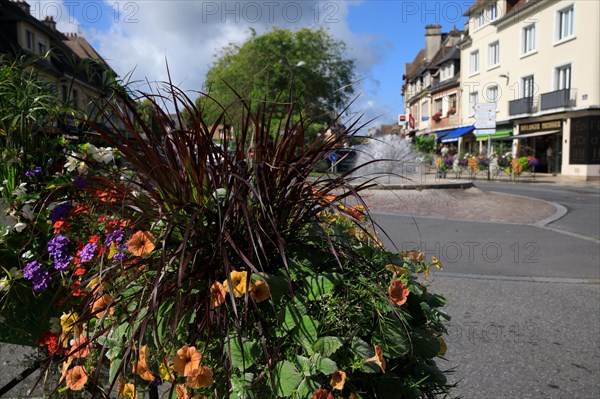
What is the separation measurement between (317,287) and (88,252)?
0.77 meters

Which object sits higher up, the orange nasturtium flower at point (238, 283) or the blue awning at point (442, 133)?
the blue awning at point (442, 133)

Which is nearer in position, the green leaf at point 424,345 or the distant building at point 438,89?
the green leaf at point 424,345

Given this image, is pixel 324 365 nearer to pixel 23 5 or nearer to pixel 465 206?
pixel 465 206

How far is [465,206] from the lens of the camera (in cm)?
1205

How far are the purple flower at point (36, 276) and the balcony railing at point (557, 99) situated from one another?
31501mm

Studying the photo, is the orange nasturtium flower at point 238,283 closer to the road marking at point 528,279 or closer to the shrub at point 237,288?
the shrub at point 237,288

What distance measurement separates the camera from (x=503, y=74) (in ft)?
114

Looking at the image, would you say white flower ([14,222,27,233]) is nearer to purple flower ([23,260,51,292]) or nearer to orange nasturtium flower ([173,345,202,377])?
purple flower ([23,260,51,292])

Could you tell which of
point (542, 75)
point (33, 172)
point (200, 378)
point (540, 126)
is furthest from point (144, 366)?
point (540, 126)

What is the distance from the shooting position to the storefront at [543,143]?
31125 mm

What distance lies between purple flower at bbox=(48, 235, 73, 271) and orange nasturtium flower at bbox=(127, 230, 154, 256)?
40 cm

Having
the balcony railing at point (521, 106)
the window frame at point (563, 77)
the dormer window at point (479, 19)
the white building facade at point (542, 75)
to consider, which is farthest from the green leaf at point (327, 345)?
the dormer window at point (479, 19)

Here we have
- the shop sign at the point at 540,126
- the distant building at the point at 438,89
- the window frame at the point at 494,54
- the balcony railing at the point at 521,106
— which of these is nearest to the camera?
the shop sign at the point at 540,126

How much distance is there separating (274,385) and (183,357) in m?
0.25
